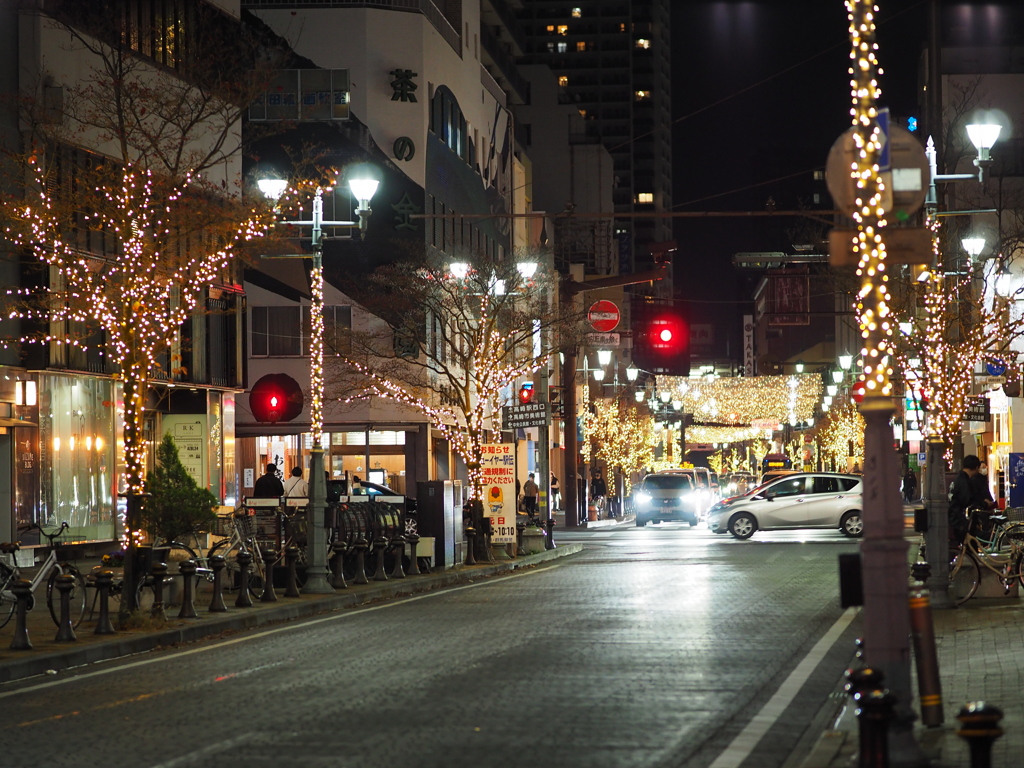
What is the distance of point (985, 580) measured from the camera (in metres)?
19.3

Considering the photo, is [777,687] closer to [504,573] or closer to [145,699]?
[145,699]

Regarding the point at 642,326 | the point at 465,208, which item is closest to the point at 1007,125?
the point at 465,208

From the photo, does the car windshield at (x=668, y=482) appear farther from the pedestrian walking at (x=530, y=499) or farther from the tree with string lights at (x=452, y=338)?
the tree with string lights at (x=452, y=338)

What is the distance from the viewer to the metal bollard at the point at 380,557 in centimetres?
2481

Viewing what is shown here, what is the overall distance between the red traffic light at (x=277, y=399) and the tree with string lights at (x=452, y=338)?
2.53 m

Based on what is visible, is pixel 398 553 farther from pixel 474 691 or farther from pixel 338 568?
pixel 474 691

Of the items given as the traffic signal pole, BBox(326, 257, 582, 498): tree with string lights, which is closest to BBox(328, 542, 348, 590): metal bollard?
BBox(326, 257, 582, 498): tree with string lights

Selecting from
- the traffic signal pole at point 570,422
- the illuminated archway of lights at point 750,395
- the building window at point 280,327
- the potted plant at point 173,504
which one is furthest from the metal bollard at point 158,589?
the illuminated archway of lights at point 750,395

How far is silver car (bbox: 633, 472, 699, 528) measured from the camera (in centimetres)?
5259

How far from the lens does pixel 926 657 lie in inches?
362

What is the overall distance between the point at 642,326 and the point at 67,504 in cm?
1270

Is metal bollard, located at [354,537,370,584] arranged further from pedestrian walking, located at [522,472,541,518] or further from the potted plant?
pedestrian walking, located at [522,472,541,518]

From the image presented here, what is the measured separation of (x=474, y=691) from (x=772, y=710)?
2426 mm

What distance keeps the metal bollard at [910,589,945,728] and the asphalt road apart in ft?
2.69
